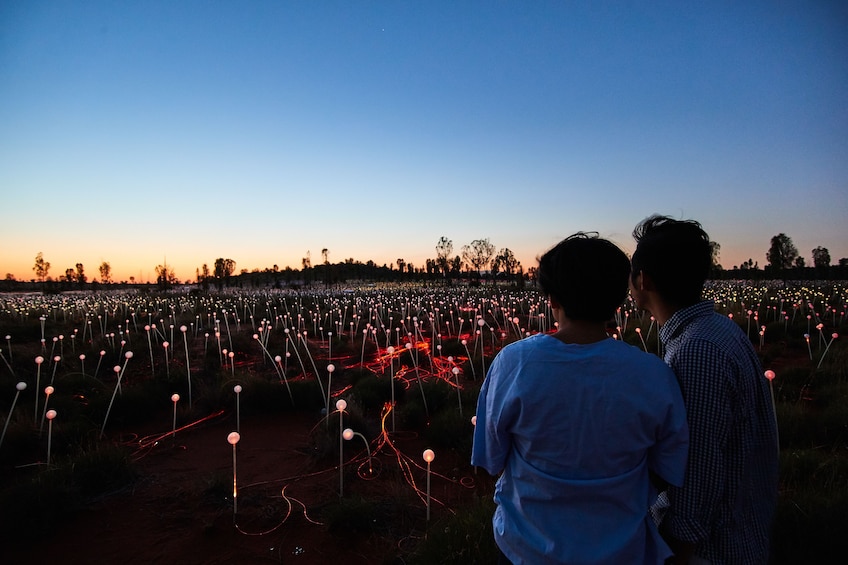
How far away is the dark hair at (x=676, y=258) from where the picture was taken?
150 cm

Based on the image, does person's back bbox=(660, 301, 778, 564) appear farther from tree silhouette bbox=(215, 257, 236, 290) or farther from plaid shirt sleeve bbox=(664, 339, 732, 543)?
tree silhouette bbox=(215, 257, 236, 290)

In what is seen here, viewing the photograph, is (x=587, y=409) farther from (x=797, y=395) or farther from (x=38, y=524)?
(x=797, y=395)

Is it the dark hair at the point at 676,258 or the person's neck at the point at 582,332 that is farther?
the dark hair at the point at 676,258

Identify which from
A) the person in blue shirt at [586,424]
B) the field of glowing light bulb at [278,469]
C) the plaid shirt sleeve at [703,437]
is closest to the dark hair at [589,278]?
the person in blue shirt at [586,424]

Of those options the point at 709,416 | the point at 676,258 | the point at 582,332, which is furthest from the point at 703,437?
the point at 676,258

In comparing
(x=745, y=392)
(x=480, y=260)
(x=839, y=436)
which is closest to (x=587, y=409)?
(x=745, y=392)

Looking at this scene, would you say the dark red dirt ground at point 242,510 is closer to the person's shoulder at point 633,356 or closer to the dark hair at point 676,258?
the person's shoulder at point 633,356

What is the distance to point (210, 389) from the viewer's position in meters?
6.49

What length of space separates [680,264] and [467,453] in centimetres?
369

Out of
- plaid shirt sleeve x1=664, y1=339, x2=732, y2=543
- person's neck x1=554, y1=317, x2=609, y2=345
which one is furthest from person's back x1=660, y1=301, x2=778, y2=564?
person's neck x1=554, y1=317, x2=609, y2=345

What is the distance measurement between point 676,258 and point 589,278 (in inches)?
17.4

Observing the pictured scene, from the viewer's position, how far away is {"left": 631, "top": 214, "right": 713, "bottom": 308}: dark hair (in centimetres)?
150

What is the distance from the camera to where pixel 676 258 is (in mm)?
1519

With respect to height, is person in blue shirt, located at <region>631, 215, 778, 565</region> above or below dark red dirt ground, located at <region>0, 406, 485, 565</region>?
above
